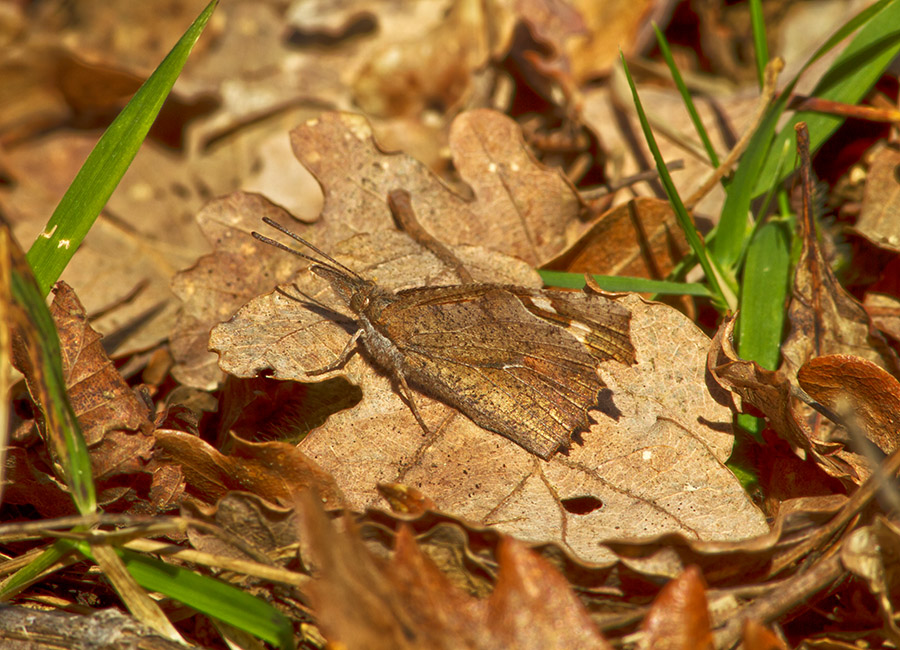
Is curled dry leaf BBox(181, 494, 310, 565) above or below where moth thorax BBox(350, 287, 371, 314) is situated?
below

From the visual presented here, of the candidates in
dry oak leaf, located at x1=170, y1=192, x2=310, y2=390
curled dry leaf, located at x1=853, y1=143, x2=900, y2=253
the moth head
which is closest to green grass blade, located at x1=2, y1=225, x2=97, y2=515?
dry oak leaf, located at x1=170, y1=192, x2=310, y2=390

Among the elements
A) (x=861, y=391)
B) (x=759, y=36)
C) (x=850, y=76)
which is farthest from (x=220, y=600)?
(x=850, y=76)

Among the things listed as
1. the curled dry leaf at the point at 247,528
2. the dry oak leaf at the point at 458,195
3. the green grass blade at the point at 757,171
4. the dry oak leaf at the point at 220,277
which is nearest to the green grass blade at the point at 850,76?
the green grass blade at the point at 757,171

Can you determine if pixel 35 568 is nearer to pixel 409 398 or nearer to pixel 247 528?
pixel 247 528

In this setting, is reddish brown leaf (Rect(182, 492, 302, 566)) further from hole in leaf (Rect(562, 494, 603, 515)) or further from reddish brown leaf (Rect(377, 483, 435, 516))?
hole in leaf (Rect(562, 494, 603, 515))

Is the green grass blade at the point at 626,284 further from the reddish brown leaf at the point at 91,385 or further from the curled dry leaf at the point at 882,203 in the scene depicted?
the reddish brown leaf at the point at 91,385
